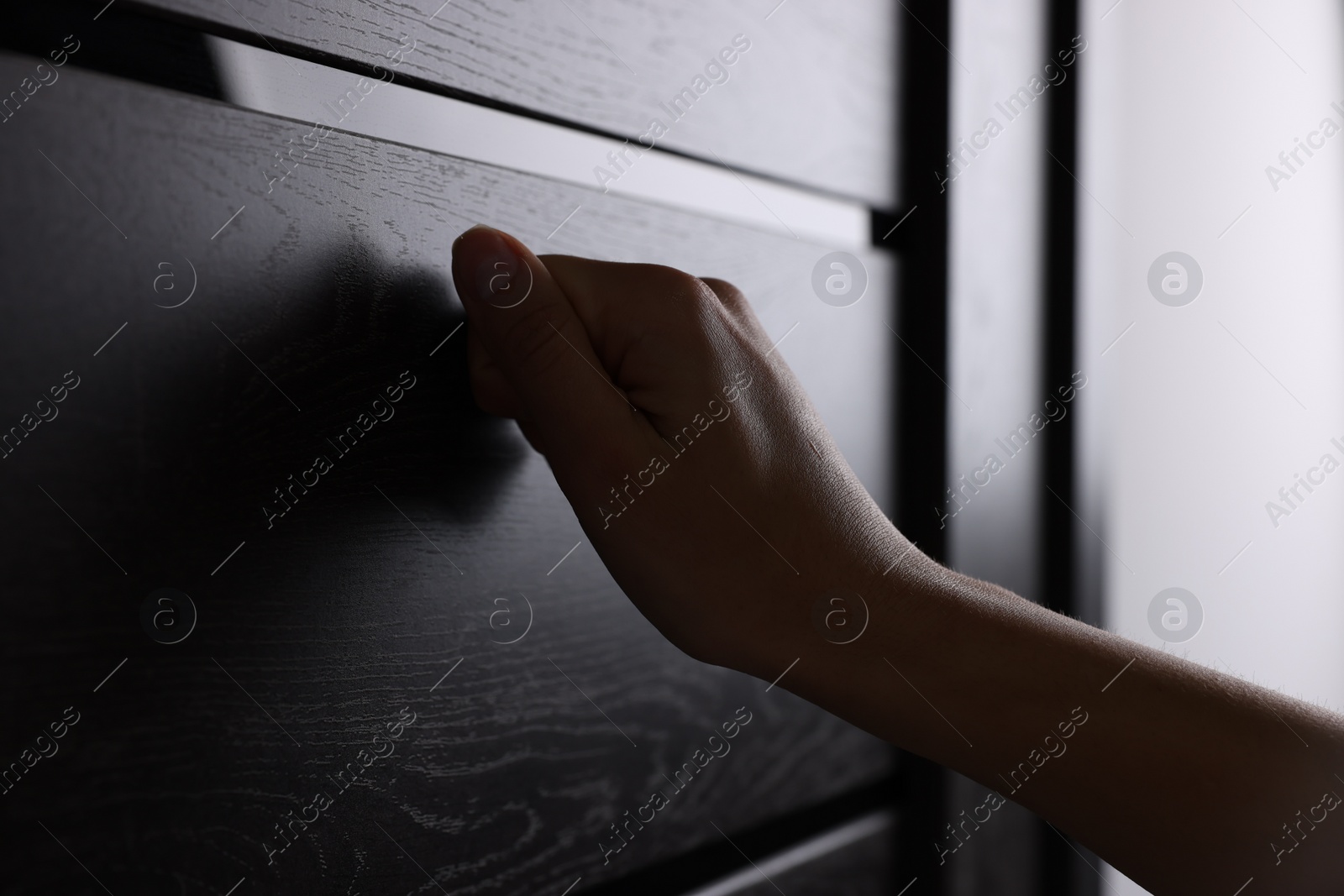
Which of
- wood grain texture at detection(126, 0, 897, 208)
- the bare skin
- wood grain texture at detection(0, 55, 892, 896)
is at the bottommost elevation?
wood grain texture at detection(0, 55, 892, 896)

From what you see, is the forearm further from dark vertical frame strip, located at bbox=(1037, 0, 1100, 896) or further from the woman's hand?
dark vertical frame strip, located at bbox=(1037, 0, 1100, 896)

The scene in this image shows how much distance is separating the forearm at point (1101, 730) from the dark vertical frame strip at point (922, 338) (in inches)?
11.6

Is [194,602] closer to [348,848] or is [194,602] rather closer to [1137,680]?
[348,848]

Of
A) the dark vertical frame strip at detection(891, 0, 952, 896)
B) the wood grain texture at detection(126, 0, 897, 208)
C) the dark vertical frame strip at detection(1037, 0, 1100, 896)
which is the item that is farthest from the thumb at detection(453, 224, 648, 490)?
the dark vertical frame strip at detection(1037, 0, 1100, 896)

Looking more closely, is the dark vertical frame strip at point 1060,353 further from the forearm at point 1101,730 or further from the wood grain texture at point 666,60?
the forearm at point 1101,730

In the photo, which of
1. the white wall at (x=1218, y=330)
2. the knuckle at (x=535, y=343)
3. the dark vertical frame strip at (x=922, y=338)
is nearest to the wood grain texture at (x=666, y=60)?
the dark vertical frame strip at (x=922, y=338)

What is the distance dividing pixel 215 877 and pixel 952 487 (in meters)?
0.58

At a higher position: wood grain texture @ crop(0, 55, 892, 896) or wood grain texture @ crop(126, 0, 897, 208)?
wood grain texture @ crop(126, 0, 897, 208)

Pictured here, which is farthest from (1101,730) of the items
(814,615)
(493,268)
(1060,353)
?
(1060,353)

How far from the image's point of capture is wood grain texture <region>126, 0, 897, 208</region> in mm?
416

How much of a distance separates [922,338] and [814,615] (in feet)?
1.23

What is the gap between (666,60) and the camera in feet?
1.82

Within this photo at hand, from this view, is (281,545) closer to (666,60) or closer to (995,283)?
(666,60)

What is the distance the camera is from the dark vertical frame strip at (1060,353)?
2.74 feet
